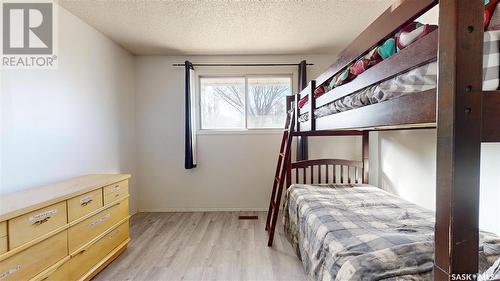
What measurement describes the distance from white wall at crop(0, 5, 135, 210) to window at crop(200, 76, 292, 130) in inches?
44.2

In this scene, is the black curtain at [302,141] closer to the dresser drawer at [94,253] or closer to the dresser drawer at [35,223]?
the dresser drawer at [94,253]

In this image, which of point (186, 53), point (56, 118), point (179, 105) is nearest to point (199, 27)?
point (186, 53)

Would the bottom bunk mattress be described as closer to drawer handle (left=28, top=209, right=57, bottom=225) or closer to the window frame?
the window frame

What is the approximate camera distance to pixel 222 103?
3.64m

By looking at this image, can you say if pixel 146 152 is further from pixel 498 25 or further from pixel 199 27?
pixel 498 25

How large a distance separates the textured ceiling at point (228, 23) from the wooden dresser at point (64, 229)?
1.60m

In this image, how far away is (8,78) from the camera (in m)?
1.72

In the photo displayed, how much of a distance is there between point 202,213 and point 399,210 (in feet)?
8.30

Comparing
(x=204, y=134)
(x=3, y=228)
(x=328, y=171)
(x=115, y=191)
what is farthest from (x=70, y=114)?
(x=328, y=171)

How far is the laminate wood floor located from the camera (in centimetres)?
194

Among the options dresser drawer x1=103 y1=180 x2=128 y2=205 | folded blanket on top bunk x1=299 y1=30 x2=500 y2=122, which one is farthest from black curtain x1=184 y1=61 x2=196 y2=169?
folded blanket on top bunk x1=299 y1=30 x2=500 y2=122

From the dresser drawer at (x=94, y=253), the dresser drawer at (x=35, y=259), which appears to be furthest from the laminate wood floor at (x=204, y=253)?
the dresser drawer at (x=35, y=259)

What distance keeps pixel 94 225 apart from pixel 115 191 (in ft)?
1.14

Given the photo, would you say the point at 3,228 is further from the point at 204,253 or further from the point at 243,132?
the point at 243,132
